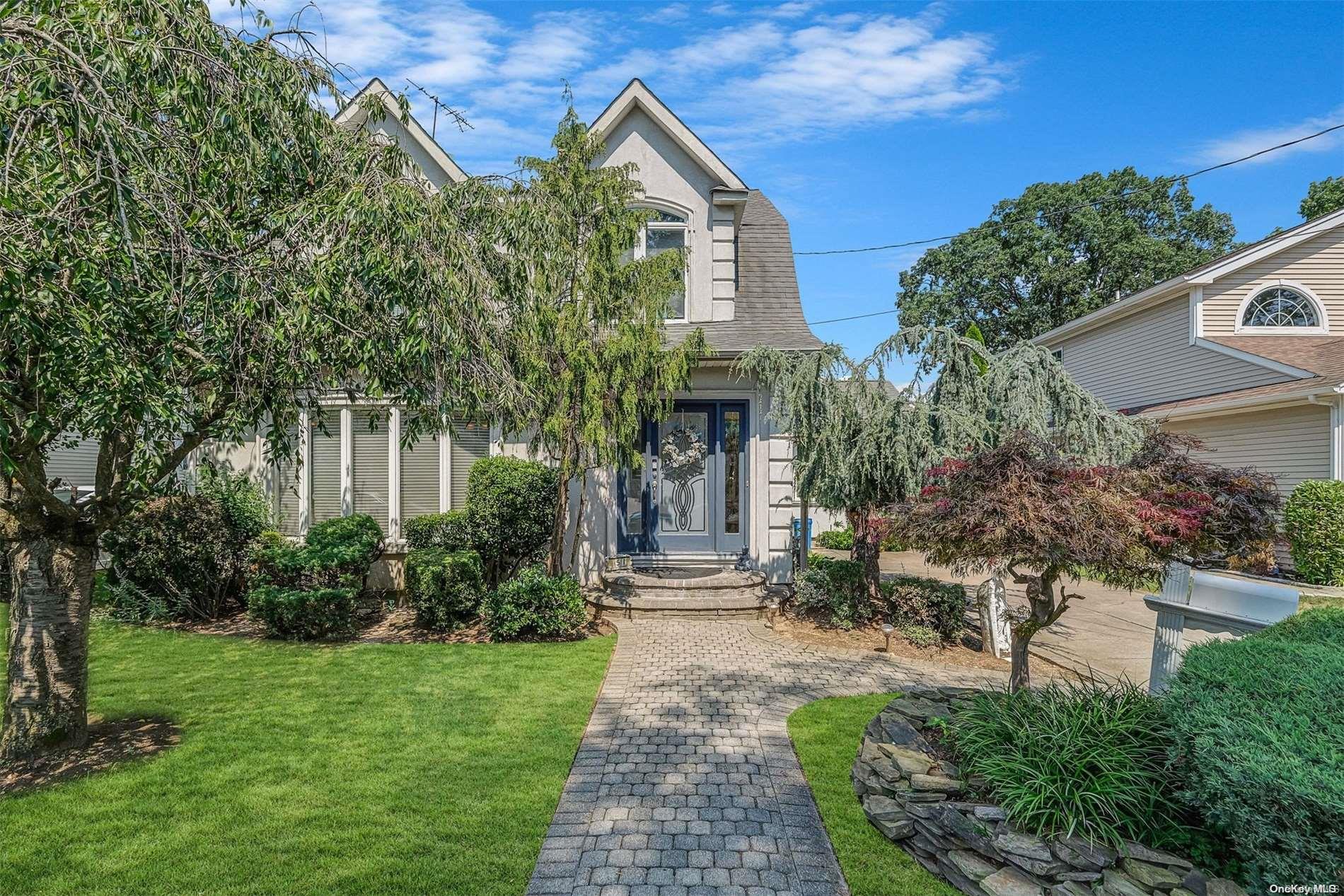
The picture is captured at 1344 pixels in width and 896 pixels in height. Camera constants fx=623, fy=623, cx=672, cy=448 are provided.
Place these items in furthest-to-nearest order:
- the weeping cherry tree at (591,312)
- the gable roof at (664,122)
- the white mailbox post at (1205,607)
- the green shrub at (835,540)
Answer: the green shrub at (835,540) → the gable roof at (664,122) → the weeping cherry tree at (591,312) → the white mailbox post at (1205,607)

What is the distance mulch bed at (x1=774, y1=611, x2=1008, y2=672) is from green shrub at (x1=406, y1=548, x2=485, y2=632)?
420 cm

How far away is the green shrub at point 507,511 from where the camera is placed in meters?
8.94

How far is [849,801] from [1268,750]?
2.28 meters

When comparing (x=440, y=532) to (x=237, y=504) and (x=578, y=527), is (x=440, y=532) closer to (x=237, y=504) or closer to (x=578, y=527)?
(x=578, y=527)

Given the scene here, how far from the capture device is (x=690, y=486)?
10.9m

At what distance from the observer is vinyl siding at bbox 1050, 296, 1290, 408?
14.2 metres

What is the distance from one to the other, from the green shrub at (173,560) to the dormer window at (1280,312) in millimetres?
21256

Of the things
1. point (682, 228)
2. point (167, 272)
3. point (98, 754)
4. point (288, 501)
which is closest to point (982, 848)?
point (167, 272)

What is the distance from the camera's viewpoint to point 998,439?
7926mm

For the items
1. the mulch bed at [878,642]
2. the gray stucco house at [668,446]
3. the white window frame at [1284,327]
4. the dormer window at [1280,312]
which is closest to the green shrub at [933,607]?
the mulch bed at [878,642]

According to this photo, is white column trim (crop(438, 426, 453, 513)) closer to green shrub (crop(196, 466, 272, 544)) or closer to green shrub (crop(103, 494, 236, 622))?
green shrub (crop(196, 466, 272, 544))

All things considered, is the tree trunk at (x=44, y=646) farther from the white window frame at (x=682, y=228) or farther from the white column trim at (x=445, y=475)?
the white window frame at (x=682, y=228)

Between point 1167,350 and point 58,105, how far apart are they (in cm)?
2017

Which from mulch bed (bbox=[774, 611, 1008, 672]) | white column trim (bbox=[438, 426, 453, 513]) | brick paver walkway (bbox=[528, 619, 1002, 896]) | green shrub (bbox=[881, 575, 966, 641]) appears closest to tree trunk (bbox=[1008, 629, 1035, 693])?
brick paver walkway (bbox=[528, 619, 1002, 896])
